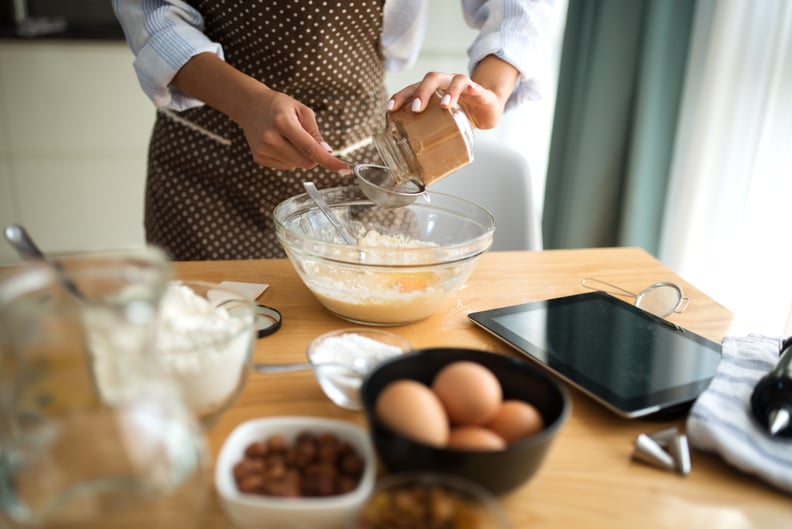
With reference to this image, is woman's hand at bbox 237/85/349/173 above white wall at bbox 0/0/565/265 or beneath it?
above

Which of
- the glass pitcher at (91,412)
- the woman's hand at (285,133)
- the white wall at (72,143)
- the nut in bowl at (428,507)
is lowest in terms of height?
the white wall at (72,143)

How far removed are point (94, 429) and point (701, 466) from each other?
0.55 metres

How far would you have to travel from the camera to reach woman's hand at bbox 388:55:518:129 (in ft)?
3.01

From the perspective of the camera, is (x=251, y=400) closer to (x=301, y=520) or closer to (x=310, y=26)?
(x=301, y=520)

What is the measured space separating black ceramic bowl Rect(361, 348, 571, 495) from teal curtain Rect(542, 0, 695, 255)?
63.1 inches

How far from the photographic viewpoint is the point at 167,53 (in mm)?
1110

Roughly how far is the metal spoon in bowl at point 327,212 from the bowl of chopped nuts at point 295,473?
44cm

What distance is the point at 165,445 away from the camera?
488 millimetres

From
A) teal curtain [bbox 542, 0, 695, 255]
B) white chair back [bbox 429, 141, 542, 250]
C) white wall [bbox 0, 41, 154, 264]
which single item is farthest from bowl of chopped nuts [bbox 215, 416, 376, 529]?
white wall [bbox 0, 41, 154, 264]

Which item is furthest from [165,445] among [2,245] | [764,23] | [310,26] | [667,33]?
[2,245]

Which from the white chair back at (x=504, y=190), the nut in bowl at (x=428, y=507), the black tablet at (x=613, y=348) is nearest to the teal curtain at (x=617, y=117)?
the white chair back at (x=504, y=190)

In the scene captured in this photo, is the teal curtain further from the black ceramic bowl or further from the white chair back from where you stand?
the black ceramic bowl

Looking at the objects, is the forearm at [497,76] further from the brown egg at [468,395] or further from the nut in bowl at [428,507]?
the nut in bowl at [428,507]

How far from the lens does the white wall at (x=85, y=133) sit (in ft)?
7.71
